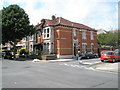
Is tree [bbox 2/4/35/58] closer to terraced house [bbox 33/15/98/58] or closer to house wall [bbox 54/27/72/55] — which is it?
terraced house [bbox 33/15/98/58]

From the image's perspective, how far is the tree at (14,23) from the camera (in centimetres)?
2505

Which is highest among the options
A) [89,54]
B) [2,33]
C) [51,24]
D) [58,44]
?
[51,24]

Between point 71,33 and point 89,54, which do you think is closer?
point 89,54

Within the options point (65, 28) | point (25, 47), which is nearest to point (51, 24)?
point (65, 28)

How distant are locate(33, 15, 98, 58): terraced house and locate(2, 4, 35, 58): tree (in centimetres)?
348

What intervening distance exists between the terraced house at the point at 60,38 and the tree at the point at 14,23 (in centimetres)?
348

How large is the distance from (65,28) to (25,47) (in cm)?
1387

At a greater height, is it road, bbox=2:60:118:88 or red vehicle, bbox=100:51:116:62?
red vehicle, bbox=100:51:116:62

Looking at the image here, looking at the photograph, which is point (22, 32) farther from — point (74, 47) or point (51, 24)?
point (74, 47)

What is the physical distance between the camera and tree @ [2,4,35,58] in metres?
25.0

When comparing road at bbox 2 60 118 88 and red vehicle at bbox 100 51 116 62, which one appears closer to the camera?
road at bbox 2 60 118 88

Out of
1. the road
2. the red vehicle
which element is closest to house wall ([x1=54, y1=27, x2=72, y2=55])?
the red vehicle

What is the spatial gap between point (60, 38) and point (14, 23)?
860 centimetres

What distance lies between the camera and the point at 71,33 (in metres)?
29.5
